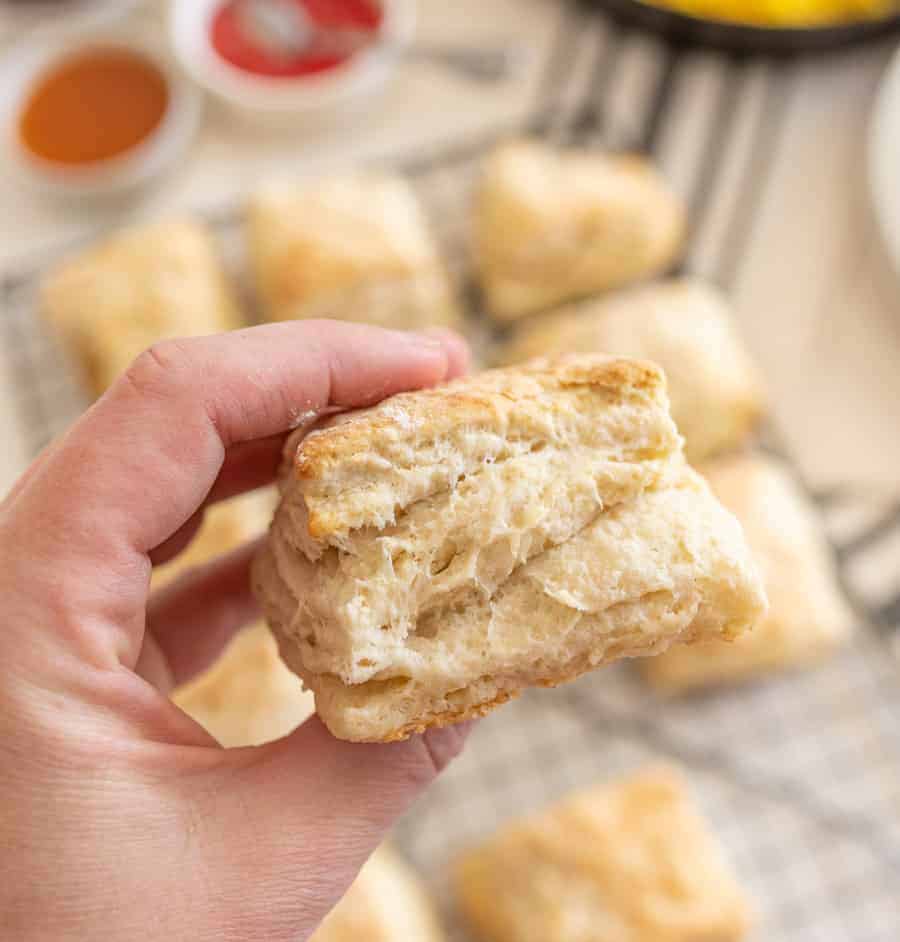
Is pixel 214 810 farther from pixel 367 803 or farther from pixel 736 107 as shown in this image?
pixel 736 107

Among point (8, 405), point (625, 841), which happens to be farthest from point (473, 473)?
point (8, 405)

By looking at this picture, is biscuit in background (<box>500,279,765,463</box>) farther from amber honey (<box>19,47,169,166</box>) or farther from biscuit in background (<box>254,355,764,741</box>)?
biscuit in background (<box>254,355,764,741</box>)

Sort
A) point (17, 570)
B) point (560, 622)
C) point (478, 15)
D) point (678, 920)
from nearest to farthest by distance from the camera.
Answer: point (17, 570), point (560, 622), point (678, 920), point (478, 15)

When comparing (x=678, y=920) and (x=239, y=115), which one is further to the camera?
(x=239, y=115)

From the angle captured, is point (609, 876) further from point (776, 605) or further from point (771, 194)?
point (771, 194)

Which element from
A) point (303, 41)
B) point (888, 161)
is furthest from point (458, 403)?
point (303, 41)

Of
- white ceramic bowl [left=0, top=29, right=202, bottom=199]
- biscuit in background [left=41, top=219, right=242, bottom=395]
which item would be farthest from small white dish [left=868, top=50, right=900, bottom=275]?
white ceramic bowl [left=0, top=29, right=202, bottom=199]

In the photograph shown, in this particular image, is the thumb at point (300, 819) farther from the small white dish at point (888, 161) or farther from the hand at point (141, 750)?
the small white dish at point (888, 161)
